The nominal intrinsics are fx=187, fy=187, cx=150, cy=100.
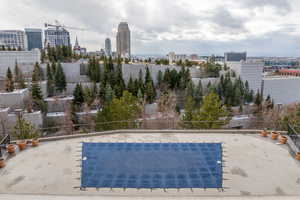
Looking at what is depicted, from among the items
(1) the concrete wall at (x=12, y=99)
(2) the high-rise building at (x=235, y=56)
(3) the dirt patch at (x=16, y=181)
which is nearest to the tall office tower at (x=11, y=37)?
(1) the concrete wall at (x=12, y=99)

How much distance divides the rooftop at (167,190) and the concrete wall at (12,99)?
51.7ft

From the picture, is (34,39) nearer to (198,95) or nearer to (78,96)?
(78,96)

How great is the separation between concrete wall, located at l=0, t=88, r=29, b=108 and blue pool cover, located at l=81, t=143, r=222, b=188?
1849 centimetres

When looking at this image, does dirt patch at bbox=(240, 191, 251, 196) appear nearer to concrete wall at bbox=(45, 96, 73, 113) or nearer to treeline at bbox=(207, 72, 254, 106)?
concrete wall at bbox=(45, 96, 73, 113)

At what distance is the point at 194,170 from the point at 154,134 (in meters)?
2.92

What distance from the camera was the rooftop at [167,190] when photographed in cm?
375

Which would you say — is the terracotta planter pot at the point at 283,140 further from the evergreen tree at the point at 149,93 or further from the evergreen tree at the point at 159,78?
the evergreen tree at the point at 159,78

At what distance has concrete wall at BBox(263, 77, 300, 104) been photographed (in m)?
31.5

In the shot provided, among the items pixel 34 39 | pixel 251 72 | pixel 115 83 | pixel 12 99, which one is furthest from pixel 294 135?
pixel 34 39

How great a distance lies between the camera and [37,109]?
1911cm

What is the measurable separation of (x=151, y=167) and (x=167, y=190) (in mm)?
585

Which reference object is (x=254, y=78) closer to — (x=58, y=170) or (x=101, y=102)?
(x=101, y=102)

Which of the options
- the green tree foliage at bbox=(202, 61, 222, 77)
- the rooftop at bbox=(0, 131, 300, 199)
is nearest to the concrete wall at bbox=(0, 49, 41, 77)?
the rooftop at bbox=(0, 131, 300, 199)

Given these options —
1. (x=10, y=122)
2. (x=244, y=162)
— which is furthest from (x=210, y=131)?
(x=10, y=122)
